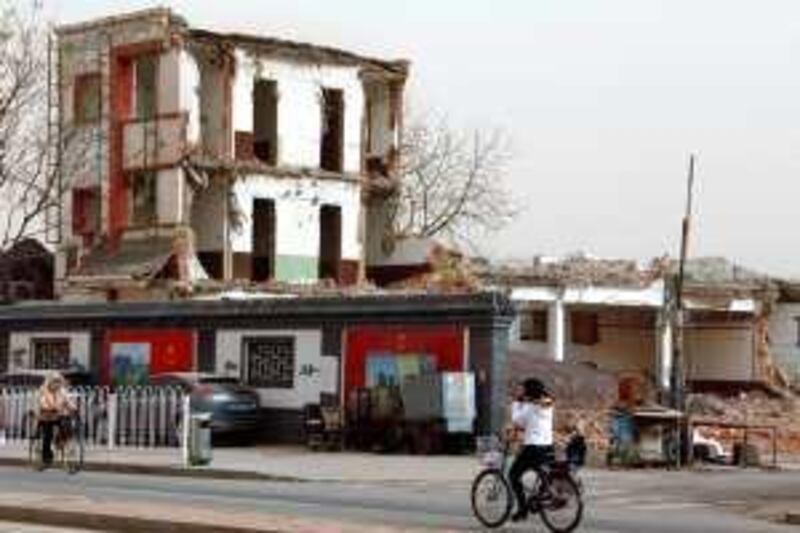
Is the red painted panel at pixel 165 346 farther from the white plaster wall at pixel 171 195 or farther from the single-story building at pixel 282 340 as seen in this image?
the white plaster wall at pixel 171 195

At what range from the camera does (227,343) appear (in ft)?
142

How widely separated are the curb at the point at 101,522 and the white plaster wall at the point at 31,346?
2588 centimetres

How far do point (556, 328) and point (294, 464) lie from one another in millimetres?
30448

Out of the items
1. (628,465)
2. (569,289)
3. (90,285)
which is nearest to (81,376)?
(90,285)

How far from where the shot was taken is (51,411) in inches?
1308

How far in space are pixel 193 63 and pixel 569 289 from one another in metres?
15.9

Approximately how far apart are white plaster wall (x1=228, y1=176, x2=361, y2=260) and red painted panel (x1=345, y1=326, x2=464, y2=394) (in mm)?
18135

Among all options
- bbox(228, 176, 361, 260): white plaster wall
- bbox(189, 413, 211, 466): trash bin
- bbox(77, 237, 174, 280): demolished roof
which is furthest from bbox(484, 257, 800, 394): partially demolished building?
bbox(189, 413, 211, 466): trash bin

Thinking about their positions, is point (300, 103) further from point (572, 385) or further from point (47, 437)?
point (47, 437)

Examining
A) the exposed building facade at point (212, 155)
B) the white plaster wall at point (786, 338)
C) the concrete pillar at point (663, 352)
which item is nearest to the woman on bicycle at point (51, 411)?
the exposed building facade at point (212, 155)

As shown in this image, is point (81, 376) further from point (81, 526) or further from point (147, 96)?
point (81, 526)

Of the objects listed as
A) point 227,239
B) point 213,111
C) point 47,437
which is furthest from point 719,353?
point 47,437

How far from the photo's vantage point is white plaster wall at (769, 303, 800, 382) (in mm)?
72562

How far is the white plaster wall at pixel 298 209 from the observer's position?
190 ft
